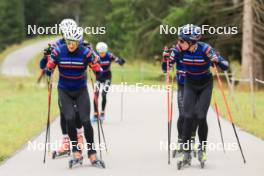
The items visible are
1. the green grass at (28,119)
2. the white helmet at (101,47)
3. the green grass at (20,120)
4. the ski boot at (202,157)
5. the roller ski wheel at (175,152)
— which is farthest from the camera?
the white helmet at (101,47)

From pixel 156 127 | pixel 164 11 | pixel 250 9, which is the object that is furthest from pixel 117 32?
pixel 156 127

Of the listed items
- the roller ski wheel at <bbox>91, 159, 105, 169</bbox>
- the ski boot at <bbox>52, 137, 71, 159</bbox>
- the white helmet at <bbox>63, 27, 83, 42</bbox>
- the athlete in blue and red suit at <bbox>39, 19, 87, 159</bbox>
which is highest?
the white helmet at <bbox>63, 27, 83, 42</bbox>

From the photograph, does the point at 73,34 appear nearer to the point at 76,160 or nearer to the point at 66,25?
the point at 66,25

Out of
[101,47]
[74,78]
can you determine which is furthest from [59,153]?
[101,47]

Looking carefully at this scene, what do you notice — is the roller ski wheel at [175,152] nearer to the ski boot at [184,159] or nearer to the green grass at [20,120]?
the ski boot at [184,159]

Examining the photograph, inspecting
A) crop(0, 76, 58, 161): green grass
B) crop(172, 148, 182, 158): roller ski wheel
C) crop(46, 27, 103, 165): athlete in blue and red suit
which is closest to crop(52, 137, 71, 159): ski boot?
crop(0, 76, 58, 161): green grass

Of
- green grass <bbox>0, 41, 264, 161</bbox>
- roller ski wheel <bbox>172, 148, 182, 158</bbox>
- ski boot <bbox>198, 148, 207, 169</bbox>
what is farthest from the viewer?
green grass <bbox>0, 41, 264, 161</bbox>

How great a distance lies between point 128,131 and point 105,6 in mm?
57094

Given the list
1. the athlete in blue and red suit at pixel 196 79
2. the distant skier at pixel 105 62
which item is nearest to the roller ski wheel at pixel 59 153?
the athlete in blue and red suit at pixel 196 79

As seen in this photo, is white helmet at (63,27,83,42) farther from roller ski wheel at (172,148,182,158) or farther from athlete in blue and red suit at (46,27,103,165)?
roller ski wheel at (172,148,182,158)

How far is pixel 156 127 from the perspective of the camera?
16703 mm

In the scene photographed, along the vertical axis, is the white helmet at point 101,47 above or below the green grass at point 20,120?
above

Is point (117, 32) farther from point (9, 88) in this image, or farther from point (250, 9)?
point (250, 9)

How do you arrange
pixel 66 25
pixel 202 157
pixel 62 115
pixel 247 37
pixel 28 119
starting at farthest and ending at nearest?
1. pixel 247 37
2. pixel 28 119
3. pixel 62 115
4. pixel 202 157
5. pixel 66 25
